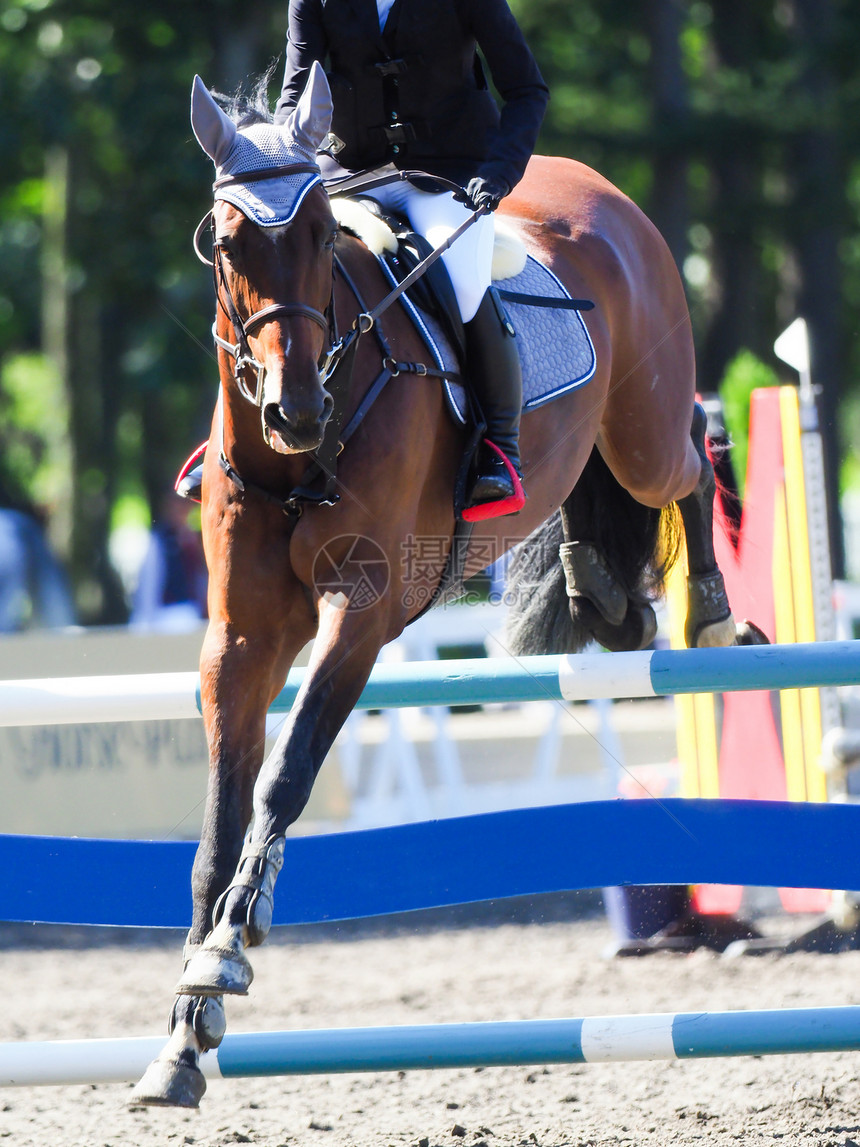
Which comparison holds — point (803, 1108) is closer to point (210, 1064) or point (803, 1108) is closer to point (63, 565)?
point (210, 1064)

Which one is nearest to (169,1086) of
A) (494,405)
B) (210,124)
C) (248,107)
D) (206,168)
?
(494,405)

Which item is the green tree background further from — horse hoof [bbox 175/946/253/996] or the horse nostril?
horse hoof [bbox 175/946/253/996]

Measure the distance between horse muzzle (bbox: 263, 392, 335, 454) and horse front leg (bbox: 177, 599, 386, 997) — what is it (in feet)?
1.67

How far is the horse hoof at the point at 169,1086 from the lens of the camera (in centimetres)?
295

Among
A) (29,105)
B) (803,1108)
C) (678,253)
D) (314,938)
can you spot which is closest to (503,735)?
(314,938)

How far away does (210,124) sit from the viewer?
3133mm

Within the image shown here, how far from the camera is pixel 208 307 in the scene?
54.2 feet

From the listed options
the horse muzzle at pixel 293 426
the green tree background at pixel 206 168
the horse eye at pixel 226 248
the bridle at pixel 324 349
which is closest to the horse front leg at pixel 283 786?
the bridle at pixel 324 349

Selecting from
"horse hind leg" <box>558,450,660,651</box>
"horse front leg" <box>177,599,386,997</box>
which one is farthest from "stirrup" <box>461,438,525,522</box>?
"horse hind leg" <box>558,450,660,651</box>

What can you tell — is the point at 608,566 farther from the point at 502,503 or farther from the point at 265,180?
the point at 265,180

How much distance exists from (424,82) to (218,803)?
2.14m

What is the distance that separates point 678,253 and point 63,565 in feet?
28.6

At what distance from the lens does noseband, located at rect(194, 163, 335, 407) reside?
3.02m

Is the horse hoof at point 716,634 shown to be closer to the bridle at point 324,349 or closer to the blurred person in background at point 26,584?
the bridle at point 324,349
